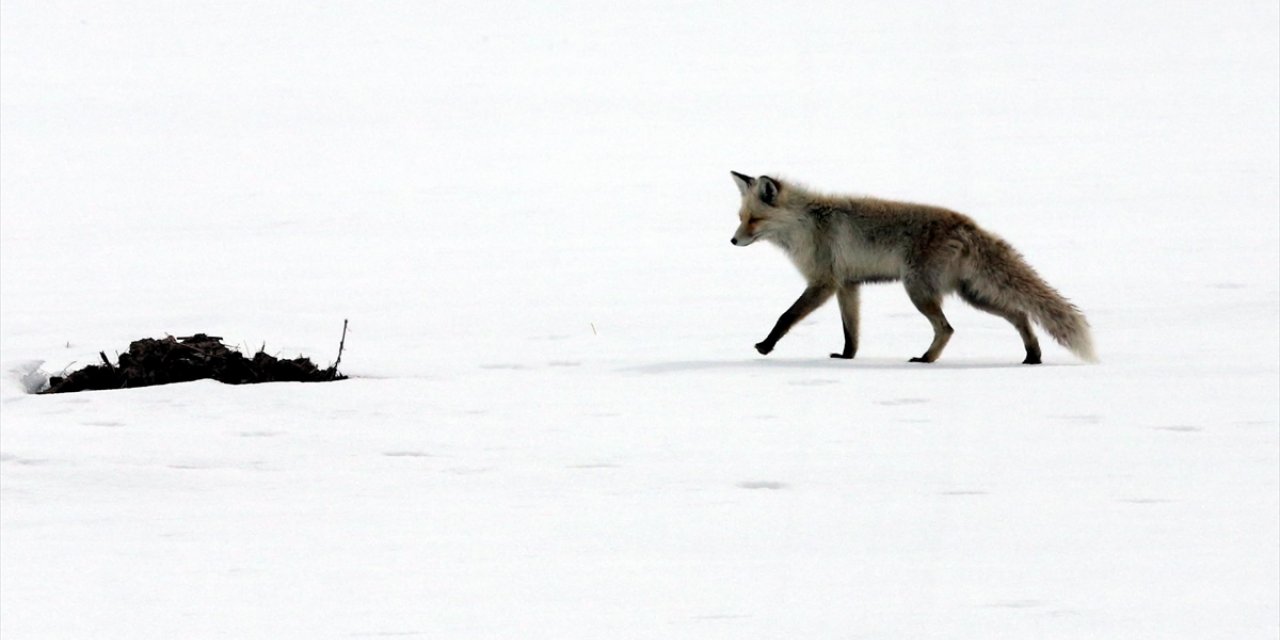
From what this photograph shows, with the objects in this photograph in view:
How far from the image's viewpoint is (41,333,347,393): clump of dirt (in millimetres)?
8703

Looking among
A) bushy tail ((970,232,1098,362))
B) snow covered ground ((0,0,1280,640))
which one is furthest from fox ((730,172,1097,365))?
snow covered ground ((0,0,1280,640))

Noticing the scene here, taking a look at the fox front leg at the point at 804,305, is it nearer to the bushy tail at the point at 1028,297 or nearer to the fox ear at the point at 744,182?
the fox ear at the point at 744,182

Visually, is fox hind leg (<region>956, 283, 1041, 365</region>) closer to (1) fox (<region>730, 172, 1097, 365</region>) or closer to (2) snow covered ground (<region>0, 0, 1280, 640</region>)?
(1) fox (<region>730, 172, 1097, 365</region>)

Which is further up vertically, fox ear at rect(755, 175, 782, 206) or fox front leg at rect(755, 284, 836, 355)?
fox ear at rect(755, 175, 782, 206)

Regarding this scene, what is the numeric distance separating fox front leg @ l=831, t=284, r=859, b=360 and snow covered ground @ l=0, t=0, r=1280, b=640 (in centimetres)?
28

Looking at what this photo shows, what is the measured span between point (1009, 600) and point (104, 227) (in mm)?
12735

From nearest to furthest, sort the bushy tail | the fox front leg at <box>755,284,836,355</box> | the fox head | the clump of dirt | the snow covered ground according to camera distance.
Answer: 1. the snow covered ground
2. the clump of dirt
3. the bushy tail
4. the fox front leg at <box>755,284,836,355</box>
5. the fox head

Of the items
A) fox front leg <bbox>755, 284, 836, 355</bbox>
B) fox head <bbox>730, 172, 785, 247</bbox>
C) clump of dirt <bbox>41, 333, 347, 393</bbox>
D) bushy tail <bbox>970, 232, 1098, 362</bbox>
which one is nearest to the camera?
clump of dirt <bbox>41, 333, 347, 393</bbox>

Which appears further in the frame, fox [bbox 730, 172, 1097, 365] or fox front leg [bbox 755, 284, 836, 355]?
fox front leg [bbox 755, 284, 836, 355]

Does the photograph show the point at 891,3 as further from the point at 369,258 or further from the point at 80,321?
the point at 80,321

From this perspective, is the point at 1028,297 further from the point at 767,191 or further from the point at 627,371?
the point at 627,371

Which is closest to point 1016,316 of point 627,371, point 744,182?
point 744,182

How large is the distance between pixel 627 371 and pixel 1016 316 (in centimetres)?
201

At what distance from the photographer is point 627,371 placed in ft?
29.1
